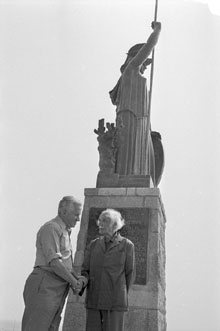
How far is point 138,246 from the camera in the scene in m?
5.54

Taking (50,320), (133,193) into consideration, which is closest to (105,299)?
(50,320)

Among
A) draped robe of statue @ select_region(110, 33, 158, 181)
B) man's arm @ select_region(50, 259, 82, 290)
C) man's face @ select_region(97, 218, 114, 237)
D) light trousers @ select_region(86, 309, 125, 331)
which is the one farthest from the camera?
draped robe of statue @ select_region(110, 33, 158, 181)

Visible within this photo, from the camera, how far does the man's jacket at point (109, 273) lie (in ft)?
10.7

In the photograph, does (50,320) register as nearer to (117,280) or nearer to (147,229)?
(117,280)

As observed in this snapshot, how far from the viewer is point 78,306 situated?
5.30m

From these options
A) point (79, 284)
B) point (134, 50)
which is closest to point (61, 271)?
point (79, 284)

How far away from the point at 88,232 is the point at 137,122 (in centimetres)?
243

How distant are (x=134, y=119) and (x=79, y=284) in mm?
4594

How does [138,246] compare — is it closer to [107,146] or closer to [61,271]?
[107,146]

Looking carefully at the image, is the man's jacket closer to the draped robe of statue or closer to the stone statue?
the stone statue

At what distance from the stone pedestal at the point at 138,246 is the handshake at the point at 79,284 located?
2.17 meters

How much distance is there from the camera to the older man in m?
2.90

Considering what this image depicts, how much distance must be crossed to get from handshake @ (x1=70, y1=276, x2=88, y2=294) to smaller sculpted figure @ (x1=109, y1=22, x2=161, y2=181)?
3694mm

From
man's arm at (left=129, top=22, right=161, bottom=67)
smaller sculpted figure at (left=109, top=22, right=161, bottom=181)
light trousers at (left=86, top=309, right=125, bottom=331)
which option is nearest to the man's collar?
light trousers at (left=86, top=309, right=125, bottom=331)
